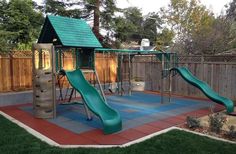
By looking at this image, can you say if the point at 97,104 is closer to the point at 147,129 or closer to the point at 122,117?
the point at 122,117

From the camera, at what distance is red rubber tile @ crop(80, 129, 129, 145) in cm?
455

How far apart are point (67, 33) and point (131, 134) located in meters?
3.58

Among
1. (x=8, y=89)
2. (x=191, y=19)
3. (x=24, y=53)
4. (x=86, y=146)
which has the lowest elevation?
(x=86, y=146)

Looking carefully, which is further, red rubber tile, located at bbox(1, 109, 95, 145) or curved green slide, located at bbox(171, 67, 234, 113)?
curved green slide, located at bbox(171, 67, 234, 113)

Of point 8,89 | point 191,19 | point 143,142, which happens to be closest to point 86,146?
point 143,142

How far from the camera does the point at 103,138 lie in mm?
4789

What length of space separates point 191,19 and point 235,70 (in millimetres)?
14866

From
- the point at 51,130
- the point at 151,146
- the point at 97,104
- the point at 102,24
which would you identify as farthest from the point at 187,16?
the point at 151,146

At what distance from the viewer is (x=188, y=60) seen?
10242 mm

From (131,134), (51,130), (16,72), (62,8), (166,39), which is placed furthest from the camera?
(166,39)

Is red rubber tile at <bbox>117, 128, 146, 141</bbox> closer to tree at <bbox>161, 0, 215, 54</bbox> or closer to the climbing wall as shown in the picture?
the climbing wall

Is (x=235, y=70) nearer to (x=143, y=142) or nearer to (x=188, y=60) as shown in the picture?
(x=188, y=60)

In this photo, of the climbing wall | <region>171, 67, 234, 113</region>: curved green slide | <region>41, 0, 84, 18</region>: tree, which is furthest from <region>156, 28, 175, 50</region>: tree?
the climbing wall

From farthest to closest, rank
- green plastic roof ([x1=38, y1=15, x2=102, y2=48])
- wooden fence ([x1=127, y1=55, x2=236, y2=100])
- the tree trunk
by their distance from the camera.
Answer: the tree trunk
wooden fence ([x1=127, y1=55, x2=236, y2=100])
green plastic roof ([x1=38, y1=15, x2=102, y2=48])
